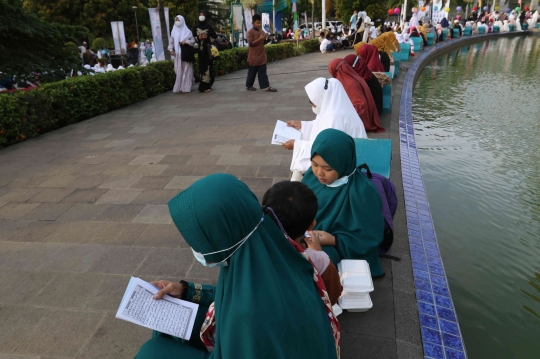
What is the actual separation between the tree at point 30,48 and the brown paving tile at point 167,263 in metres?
5.60

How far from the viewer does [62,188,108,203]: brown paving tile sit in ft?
14.0

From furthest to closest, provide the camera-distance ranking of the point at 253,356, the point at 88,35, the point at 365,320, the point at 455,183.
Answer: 1. the point at 88,35
2. the point at 455,183
3. the point at 365,320
4. the point at 253,356

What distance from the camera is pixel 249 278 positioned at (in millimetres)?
1363

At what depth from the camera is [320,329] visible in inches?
57.4

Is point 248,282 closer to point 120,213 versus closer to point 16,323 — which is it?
point 16,323

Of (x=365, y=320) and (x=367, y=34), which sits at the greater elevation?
(x=367, y=34)

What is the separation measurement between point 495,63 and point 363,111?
1221cm

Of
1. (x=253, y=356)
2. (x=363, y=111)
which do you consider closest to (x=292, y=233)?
(x=253, y=356)

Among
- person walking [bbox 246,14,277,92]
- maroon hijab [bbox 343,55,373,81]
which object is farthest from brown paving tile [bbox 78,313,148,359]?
person walking [bbox 246,14,277,92]

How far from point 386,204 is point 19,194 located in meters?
3.90

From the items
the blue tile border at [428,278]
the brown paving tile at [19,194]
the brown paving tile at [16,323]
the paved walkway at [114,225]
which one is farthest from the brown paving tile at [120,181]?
the blue tile border at [428,278]

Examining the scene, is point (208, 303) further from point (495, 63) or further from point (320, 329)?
point (495, 63)

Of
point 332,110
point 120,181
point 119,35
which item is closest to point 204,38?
point 120,181

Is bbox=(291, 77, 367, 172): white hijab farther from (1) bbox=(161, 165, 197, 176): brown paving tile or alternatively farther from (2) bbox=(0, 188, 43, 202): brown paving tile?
(2) bbox=(0, 188, 43, 202): brown paving tile
